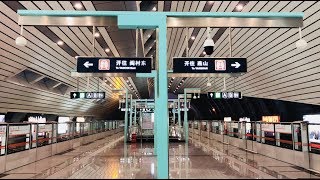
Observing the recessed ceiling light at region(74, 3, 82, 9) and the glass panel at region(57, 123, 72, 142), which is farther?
the glass panel at region(57, 123, 72, 142)

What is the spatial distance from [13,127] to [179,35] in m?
8.14

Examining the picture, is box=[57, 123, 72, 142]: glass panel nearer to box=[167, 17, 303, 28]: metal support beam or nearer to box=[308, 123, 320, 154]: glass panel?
box=[167, 17, 303, 28]: metal support beam

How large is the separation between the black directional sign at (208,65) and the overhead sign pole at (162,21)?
0.77 meters

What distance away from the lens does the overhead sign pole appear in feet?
19.2

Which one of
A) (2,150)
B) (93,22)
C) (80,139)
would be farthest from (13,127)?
(80,139)

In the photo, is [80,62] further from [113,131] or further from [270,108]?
[113,131]

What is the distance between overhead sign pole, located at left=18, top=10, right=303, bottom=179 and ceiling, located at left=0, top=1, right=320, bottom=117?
1.51 metres

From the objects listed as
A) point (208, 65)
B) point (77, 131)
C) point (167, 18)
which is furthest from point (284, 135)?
point (77, 131)

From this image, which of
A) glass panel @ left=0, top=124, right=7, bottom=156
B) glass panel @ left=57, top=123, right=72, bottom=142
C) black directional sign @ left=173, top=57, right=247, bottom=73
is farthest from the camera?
glass panel @ left=57, top=123, right=72, bottom=142

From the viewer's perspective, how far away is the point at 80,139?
15.6 metres

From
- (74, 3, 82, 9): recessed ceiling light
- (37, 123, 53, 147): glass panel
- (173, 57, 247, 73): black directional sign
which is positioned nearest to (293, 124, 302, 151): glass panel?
(173, 57, 247, 73): black directional sign

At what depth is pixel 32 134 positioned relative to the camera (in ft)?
31.4

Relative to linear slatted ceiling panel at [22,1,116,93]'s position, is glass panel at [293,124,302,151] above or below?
below

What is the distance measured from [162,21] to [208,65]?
161 centimetres
